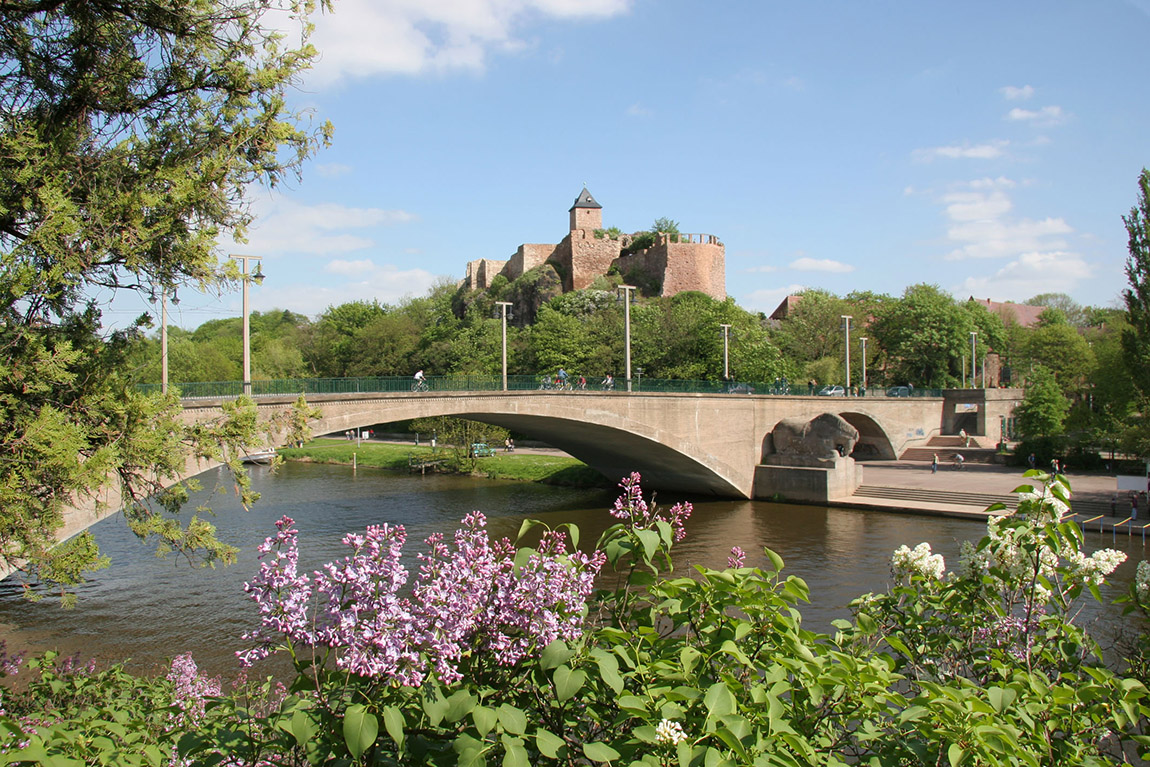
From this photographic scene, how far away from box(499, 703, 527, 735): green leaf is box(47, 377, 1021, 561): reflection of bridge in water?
697 inches

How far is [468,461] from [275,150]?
35.8m

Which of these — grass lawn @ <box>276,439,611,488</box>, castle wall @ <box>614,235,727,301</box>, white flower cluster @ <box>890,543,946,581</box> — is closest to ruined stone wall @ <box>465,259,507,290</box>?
castle wall @ <box>614,235,727,301</box>

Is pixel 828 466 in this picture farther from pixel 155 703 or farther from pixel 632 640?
pixel 632 640

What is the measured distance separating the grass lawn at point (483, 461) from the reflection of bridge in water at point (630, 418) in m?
1.89

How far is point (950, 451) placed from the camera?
Answer: 45.5 m

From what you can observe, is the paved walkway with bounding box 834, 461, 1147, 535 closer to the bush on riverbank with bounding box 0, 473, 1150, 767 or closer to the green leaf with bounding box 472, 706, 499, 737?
the bush on riverbank with bounding box 0, 473, 1150, 767

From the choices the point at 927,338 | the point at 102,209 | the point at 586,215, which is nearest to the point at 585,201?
the point at 586,215

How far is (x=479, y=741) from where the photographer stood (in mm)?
2500

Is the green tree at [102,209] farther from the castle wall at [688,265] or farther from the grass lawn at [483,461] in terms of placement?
the castle wall at [688,265]

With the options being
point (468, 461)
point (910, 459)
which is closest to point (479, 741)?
point (468, 461)

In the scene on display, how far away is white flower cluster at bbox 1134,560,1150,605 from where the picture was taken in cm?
426

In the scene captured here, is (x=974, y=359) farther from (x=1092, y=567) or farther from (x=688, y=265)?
(x=1092, y=567)

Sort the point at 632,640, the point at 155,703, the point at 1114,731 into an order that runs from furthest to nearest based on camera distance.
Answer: the point at 155,703
the point at 1114,731
the point at 632,640

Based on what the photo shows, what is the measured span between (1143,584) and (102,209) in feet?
28.2
